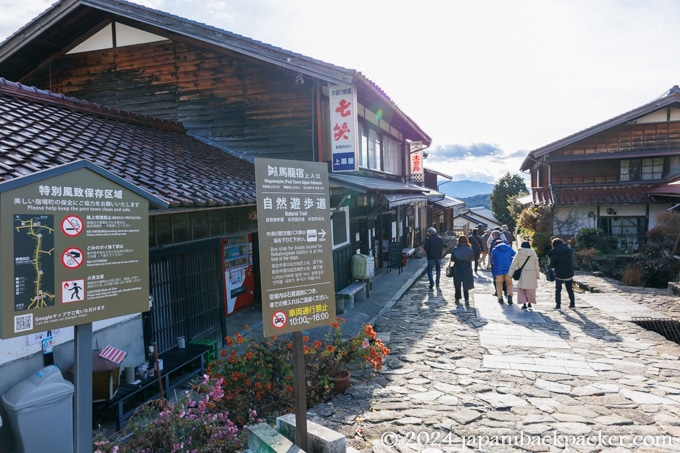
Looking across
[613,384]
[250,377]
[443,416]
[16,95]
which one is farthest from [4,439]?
[613,384]

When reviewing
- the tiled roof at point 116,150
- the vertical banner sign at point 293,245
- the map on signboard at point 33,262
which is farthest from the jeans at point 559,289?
the map on signboard at point 33,262

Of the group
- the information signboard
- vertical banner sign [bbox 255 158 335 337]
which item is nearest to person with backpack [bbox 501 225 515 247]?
vertical banner sign [bbox 255 158 335 337]

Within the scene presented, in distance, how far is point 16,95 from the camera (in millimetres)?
7652

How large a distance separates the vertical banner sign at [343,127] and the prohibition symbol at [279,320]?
6.74 meters

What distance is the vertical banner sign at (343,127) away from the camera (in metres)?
10.0

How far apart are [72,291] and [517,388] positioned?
5.80m

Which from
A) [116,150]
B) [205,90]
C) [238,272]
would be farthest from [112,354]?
[205,90]

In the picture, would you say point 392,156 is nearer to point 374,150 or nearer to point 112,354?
point 374,150

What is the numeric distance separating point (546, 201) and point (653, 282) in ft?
25.5

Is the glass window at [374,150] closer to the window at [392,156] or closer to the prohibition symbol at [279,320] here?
the window at [392,156]

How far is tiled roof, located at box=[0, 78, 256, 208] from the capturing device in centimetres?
543

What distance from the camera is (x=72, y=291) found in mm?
2975

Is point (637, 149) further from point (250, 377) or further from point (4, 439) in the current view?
point (4, 439)

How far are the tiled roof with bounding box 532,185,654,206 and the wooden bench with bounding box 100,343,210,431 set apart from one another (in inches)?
760
